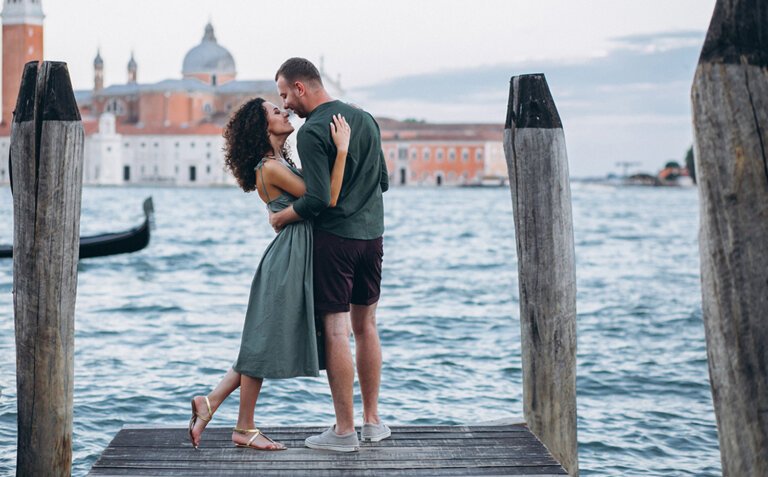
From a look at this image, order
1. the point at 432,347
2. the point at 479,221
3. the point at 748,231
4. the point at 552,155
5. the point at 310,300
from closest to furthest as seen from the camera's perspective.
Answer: the point at 748,231, the point at 310,300, the point at 552,155, the point at 432,347, the point at 479,221

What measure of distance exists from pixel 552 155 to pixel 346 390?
635 millimetres

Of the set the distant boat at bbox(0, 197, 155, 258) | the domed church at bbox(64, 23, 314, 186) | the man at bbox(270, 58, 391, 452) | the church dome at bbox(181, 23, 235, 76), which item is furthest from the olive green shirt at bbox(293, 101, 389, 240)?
the church dome at bbox(181, 23, 235, 76)

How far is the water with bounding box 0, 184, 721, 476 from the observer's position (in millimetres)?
4176

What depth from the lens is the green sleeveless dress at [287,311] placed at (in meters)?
2.10

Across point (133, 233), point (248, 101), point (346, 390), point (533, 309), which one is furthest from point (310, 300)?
point (133, 233)

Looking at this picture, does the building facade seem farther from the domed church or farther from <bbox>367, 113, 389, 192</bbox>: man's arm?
<bbox>367, 113, 389, 192</bbox>: man's arm

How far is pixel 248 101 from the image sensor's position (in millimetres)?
2178

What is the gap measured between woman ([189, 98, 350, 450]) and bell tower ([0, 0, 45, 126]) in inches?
1922

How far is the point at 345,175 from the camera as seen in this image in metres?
2.12

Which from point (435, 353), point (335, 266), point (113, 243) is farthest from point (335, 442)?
point (113, 243)

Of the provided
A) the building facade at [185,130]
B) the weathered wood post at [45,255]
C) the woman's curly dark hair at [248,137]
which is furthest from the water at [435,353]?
the building facade at [185,130]

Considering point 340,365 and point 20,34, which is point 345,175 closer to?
point 340,365

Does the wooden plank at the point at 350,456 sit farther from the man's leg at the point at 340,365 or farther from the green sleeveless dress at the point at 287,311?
the green sleeveless dress at the point at 287,311

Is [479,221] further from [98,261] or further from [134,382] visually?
[134,382]
